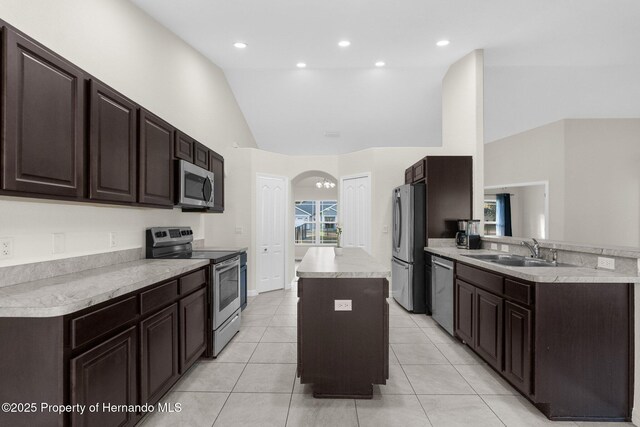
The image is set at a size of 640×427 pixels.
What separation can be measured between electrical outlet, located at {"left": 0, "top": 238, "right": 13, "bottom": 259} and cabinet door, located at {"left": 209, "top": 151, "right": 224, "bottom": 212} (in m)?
2.05

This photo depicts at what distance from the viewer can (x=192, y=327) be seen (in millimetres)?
2432

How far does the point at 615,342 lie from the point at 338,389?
1.87 m

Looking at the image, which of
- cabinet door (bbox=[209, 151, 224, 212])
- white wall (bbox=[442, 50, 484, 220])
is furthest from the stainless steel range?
white wall (bbox=[442, 50, 484, 220])

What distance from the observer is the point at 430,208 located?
3916 millimetres

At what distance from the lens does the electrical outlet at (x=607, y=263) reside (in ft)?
6.61

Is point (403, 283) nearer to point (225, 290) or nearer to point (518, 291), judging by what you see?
point (518, 291)

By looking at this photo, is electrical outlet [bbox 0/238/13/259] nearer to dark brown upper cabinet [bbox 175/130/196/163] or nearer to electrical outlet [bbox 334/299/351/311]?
dark brown upper cabinet [bbox 175/130/196/163]

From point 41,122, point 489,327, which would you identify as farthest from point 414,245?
point 41,122

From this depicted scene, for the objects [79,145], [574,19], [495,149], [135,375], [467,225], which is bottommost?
[135,375]

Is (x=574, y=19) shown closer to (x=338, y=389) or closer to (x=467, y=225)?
(x=467, y=225)

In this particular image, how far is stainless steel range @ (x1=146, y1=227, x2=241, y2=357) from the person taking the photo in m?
2.76

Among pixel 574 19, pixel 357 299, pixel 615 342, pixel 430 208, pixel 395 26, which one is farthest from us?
pixel 430 208

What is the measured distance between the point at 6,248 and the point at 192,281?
113cm

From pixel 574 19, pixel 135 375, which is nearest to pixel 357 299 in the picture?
pixel 135 375
